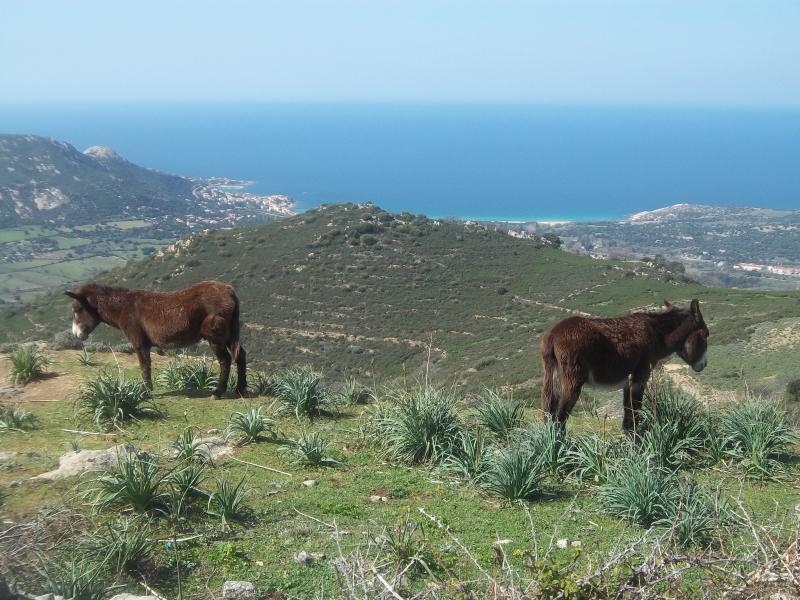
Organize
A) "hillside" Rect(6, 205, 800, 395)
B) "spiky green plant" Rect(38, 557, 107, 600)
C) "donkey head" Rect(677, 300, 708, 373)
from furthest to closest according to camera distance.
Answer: "hillside" Rect(6, 205, 800, 395) < "donkey head" Rect(677, 300, 708, 373) < "spiky green plant" Rect(38, 557, 107, 600)

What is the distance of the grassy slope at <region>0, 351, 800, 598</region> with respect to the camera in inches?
200

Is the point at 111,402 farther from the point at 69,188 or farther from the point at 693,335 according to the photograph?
the point at 69,188

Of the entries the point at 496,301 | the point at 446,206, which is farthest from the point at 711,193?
the point at 496,301

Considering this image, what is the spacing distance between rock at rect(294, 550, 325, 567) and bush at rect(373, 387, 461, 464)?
2597 mm

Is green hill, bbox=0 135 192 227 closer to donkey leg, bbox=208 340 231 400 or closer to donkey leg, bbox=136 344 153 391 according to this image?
donkey leg, bbox=136 344 153 391

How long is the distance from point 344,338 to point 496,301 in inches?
454

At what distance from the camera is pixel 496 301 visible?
141 ft

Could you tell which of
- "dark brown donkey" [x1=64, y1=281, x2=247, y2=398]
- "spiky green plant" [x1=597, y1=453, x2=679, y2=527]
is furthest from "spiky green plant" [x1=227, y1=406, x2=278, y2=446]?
"spiky green plant" [x1=597, y1=453, x2=679, y2=527]

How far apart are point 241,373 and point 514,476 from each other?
5.48 metres

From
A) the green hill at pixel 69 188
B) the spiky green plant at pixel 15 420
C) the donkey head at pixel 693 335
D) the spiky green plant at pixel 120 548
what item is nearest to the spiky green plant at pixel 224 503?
the spiky green plant at pixel 120 548

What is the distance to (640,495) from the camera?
602 centimetres

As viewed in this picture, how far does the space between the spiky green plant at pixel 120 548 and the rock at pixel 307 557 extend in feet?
3.84

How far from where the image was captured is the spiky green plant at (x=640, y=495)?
19.6 feet

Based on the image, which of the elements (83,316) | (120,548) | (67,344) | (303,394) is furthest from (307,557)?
(67,344)
